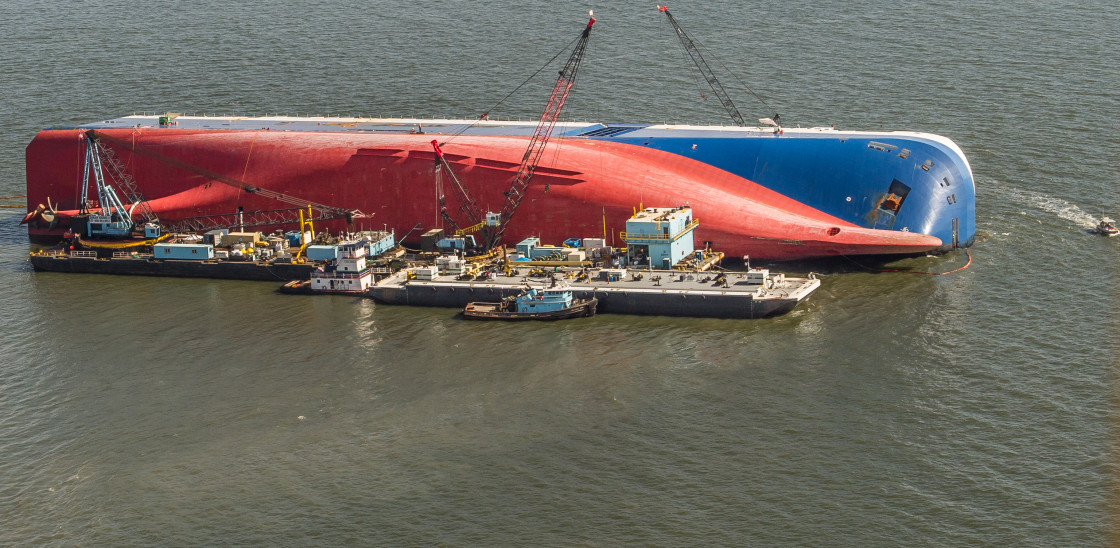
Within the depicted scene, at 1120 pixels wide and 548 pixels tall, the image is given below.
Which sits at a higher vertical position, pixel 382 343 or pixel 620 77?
pixel 620 77

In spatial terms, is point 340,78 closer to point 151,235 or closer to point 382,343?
point 151,235

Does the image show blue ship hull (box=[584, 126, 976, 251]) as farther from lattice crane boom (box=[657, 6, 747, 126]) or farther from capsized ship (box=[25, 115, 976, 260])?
lattice crane boom (box=[657, 6, 747, 126])

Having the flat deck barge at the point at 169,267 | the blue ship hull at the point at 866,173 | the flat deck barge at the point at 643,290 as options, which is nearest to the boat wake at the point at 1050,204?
the blue ship hull at the point at 866,173

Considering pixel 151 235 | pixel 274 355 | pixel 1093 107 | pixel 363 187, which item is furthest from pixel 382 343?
pixel 1093 107

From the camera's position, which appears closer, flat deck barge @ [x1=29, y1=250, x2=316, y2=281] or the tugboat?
the tugboat

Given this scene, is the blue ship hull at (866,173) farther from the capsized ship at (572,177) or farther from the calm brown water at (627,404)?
the calm brown water at (627,404)

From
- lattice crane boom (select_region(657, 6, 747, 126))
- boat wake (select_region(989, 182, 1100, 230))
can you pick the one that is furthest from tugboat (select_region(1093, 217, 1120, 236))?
lattice crane boom (select_region(657, 6, 747, 126))
